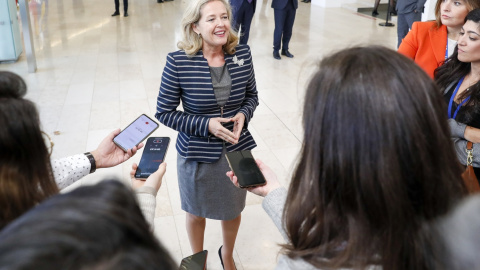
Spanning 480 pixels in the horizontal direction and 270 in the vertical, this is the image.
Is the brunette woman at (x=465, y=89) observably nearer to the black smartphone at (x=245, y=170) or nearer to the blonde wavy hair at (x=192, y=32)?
the black smartphone at (x=245, y=170)

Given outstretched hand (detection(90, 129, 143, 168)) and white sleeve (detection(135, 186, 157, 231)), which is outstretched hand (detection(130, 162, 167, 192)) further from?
outstretched hand (detection(90, 129, 143, 168))

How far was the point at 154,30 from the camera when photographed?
377 inches

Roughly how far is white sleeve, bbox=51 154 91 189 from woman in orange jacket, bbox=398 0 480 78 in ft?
5.71

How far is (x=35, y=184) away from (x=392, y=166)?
86cm

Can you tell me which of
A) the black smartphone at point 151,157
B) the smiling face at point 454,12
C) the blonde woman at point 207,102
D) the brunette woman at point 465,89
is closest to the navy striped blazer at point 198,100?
the blonde woman at point 207,102

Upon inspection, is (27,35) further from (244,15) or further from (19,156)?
(19,156)

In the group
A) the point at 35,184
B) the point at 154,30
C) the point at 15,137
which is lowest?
the point at 154,30

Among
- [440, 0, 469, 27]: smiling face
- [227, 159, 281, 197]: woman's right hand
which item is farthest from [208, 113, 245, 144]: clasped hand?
[440, 0, 469, 27]: smiling face

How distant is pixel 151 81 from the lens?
6.11 metres

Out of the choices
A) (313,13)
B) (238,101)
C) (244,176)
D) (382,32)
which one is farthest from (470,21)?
(313,13)

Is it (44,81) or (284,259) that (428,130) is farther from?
(44,81)

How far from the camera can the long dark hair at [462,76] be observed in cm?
203

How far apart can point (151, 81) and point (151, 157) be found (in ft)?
13.9

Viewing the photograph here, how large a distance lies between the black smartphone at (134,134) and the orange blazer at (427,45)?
4.66 ft
